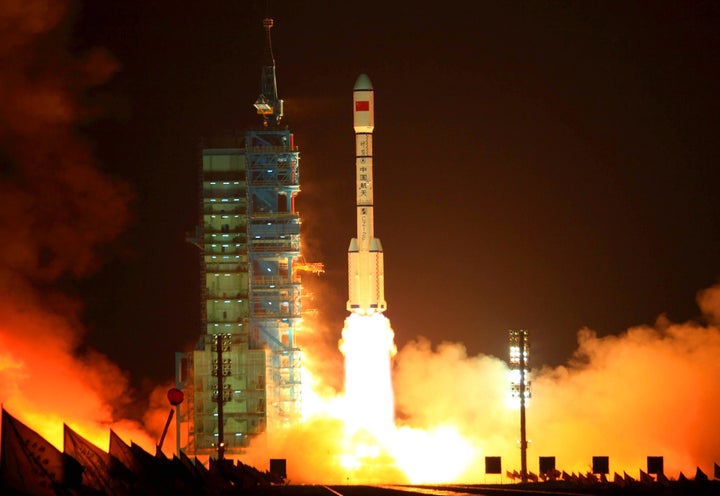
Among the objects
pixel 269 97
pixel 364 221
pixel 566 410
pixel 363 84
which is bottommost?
pixel 566 410

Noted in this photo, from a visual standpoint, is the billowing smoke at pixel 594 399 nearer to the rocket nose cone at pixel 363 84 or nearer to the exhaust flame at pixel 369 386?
the exhaust flame at pixel 369 386

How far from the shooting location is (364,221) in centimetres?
6950

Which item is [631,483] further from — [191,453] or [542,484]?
[191,453]

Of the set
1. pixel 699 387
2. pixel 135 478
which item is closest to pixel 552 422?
pixel 699 387

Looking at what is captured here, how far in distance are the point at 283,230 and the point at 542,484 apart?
23.5m

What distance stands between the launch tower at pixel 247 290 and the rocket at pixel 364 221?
5.77 metres

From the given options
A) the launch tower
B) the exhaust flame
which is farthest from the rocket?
→ the launch tower

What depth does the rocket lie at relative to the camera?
6912 centimetres

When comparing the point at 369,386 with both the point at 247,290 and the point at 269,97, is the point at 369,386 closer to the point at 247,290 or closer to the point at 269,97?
the point at 247,290

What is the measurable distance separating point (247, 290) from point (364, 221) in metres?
7.41

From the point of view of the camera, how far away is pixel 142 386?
83562 millimetres

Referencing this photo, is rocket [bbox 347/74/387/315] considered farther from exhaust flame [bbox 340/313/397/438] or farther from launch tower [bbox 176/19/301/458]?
launch tower [bbox 176/19/301/458]

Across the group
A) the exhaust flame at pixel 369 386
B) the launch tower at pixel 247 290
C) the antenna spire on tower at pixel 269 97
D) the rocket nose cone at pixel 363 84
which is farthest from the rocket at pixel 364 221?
the antenna spire on tower at pixel 269 97

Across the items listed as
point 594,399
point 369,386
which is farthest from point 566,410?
point 369,386
